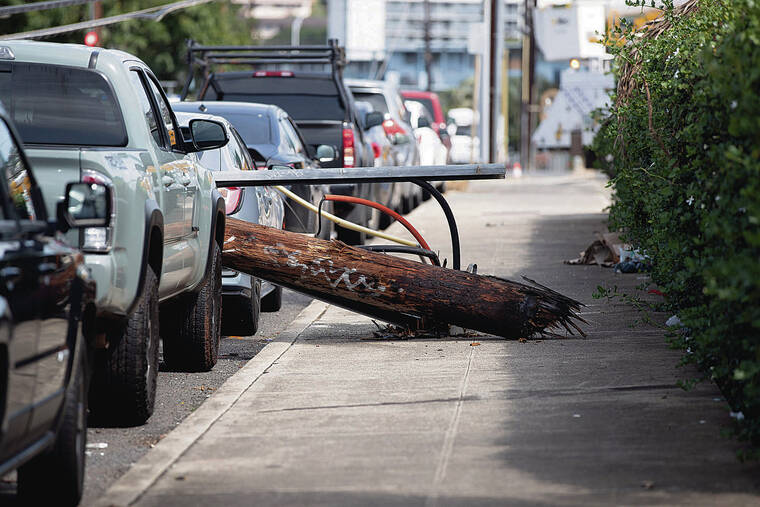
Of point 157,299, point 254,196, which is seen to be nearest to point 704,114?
point 157,299

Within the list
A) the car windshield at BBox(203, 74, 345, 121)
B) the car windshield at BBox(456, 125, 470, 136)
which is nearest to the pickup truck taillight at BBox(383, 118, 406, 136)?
the car windshield at BBox(203, 74, 345, 121)

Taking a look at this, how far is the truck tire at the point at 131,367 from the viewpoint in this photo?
6.83 meters

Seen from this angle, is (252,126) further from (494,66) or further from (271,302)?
(494,66)

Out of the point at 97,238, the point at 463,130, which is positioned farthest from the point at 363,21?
the point at 97,238

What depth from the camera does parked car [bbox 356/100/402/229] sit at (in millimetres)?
18984

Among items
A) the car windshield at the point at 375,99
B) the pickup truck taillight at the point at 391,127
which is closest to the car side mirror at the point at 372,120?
the pickup truck taillight at the point at 391,127

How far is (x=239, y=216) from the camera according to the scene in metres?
10.5

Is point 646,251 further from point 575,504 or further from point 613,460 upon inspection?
point 575,504

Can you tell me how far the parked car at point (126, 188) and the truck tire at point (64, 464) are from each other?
0.82 meters

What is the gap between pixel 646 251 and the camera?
10.4 metres

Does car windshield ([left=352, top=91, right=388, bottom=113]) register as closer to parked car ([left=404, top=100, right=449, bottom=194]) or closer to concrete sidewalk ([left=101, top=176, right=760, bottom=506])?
parked car ([left=404, top=100, right=449, bottom=194])

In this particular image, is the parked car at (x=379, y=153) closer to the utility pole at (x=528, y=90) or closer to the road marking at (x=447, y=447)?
the road marking at (x=447, y=447)

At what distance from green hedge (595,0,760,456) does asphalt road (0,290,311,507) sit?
2661 millimetres

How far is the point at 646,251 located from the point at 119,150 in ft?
A: 15.1
